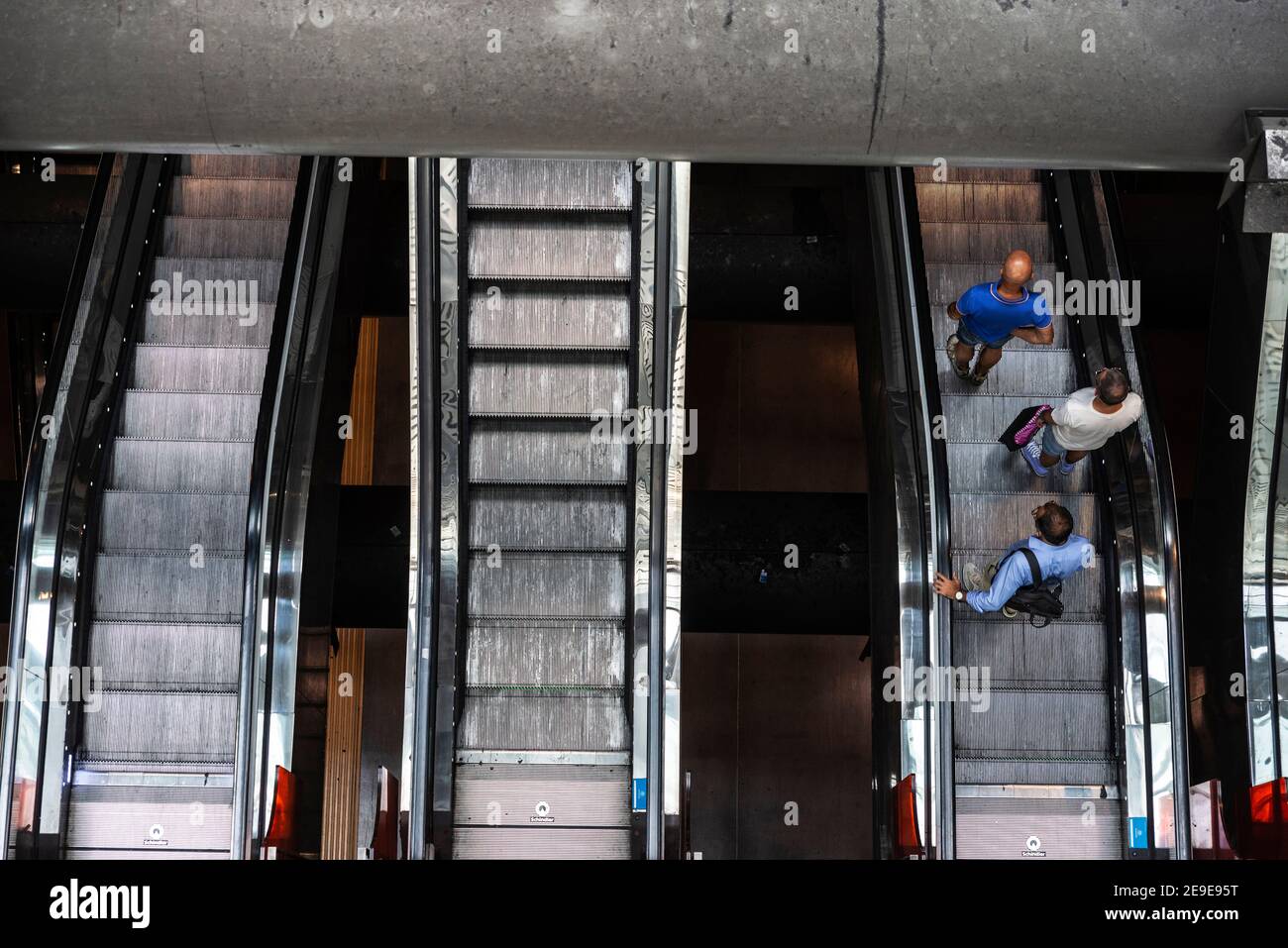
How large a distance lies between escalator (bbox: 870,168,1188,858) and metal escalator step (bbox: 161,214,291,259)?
395 cm

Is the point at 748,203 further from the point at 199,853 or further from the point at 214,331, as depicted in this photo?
the point at 199,853

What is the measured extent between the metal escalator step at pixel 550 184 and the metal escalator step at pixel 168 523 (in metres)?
2.36

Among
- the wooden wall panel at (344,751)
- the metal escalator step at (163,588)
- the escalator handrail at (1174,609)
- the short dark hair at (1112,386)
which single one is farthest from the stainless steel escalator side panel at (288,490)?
the wooden wall panel at (344,751)

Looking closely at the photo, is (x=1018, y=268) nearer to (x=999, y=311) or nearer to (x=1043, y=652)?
(x=999, y=311)

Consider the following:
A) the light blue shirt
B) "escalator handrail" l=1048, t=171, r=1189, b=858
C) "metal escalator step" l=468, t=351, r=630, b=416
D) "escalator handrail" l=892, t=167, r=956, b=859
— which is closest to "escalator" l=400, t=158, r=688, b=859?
"metal escalator step" l=468, t=351, r=630, b=416

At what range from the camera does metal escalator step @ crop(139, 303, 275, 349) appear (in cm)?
773

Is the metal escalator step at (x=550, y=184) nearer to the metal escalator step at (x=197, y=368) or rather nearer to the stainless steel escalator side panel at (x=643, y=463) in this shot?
the stainless steel escalator side panel at (x=643, y=463)

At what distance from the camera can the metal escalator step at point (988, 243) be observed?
814 centimetres

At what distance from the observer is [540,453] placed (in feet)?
24.0

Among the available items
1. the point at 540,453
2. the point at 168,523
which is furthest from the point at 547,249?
the point at 168,523

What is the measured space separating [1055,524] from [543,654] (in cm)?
292

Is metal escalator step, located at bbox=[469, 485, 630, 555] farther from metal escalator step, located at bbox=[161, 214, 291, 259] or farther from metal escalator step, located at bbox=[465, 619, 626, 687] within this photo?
metal escalator step, located at bbox=[161, 214, 291, 259]

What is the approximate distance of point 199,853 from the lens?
6.57 metres
